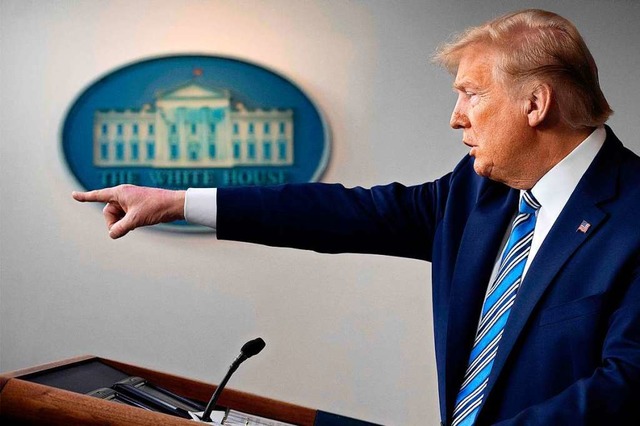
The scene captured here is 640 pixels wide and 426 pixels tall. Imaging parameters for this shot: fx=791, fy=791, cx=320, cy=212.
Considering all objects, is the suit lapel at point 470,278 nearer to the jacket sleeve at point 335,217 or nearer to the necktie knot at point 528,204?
the necktie knot at point 528,204

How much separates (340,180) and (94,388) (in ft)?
6.73

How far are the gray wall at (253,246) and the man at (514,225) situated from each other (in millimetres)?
1496

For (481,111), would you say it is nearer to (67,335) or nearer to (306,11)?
(306,11)

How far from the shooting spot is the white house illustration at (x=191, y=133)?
3377 millimetres

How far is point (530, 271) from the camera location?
54.9 inches

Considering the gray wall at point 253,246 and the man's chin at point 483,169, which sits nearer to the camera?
the man's chin at point 483,169

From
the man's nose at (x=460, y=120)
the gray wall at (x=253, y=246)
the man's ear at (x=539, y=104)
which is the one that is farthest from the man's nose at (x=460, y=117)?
the gray wall at (x=253, y=246)

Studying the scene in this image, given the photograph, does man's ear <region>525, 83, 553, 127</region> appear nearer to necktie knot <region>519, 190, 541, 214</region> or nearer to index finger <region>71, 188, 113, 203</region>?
necktie knot <region>519, 190, 541, 214</region>

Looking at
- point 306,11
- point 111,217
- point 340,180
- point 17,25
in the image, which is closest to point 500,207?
point 111,217

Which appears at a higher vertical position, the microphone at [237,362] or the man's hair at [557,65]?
the man's hair at [557,65]

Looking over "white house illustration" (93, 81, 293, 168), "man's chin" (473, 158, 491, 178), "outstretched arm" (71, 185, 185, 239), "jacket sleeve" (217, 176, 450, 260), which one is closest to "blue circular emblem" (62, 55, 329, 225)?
"white house illustration" (93, 81, 293, 168)

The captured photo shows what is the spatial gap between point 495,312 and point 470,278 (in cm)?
9

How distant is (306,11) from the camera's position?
3367 mm

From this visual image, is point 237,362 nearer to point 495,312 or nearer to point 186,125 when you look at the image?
point 495,312
